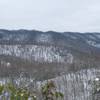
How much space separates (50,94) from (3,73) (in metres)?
152

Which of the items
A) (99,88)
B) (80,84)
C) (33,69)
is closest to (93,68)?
(33,69)

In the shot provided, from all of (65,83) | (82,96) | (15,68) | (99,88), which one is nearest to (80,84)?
(65,83)

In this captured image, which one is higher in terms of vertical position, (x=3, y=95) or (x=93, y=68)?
(x=3, y=95)

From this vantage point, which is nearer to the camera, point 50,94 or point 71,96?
point 50,94

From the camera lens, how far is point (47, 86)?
1595 cm

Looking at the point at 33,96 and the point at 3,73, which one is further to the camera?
the point at 3,73

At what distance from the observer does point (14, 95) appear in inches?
574

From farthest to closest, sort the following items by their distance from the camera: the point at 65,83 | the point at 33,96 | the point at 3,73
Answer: the point at 3,73
the point at 65,83
the point at 33,96

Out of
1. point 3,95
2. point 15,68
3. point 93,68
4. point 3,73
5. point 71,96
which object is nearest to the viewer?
point 3,95

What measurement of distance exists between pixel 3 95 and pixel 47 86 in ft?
7.93

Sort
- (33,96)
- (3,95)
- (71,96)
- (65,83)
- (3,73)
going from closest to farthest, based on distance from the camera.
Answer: (3,95) < (33,96) < (71,96) < (65,83) < (3,73)

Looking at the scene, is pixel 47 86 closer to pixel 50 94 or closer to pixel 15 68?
pixel 50 94

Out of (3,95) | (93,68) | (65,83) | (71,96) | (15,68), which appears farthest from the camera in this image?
(93,68)

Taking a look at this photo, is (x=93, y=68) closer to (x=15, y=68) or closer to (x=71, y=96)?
(x=15, y=68)
